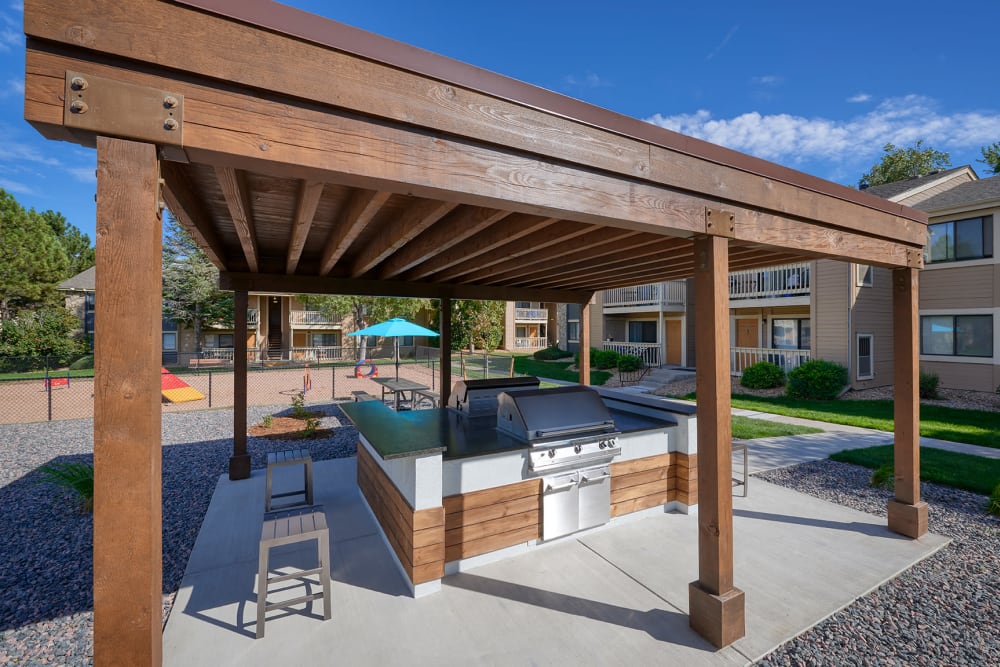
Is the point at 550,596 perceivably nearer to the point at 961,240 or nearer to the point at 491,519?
the point at 491,519

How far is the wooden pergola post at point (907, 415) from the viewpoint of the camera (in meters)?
4.37

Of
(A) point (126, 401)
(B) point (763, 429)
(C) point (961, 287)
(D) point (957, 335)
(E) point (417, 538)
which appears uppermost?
(C) point (961, 287)

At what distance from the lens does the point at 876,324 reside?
13641 millimetres

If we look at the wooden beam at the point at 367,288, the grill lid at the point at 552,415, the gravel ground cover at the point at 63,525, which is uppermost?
the wooden beam at the point at 367,288

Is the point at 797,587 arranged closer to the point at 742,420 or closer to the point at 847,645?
the point at 847,645

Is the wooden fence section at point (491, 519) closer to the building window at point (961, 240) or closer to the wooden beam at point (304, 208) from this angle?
the wooden beam at point (304, 208)

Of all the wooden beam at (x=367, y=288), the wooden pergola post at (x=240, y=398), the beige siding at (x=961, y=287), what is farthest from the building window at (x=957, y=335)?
the wooden pergola post at (x=240, y=398)

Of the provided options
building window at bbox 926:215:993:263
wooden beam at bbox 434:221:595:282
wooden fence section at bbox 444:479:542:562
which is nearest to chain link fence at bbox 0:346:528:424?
wooden beam at bbox 434:221:595:282

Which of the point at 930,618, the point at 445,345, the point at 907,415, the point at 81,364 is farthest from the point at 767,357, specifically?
the point at 81,364

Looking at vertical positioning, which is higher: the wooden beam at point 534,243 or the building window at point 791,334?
the wooden beam at point 534,243

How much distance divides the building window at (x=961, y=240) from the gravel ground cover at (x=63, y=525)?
17466 mm

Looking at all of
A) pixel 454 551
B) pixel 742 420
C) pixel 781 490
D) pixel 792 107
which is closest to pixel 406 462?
pixel 454 551

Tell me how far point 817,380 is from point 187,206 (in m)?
15.1

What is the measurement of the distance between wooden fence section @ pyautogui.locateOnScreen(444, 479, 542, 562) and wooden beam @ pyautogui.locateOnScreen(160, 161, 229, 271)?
299cm
